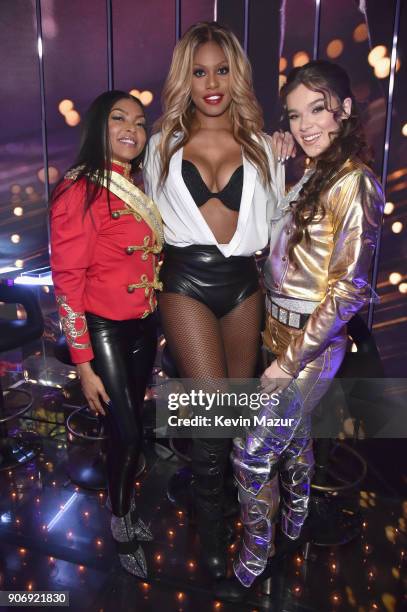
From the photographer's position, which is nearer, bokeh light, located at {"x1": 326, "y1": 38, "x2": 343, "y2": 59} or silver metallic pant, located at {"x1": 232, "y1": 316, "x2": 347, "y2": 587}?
silver metallic pant, located at {"x1": 232, "y1": 316, "x2": 347, "y2": 587}

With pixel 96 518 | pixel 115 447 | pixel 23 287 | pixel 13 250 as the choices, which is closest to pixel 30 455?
pixel 96 518

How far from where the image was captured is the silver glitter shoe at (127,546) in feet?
5.65

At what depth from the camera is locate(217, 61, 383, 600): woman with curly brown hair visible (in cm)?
132

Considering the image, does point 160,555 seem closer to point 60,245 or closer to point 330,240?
point 60,245

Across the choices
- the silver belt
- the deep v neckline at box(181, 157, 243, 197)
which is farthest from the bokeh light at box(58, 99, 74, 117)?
the silver belt

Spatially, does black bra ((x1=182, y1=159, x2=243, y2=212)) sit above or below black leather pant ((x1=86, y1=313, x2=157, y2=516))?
above

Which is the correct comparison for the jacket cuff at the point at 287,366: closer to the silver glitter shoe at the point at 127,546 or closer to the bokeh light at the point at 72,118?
the silver glitter shoe at the point at 127,546

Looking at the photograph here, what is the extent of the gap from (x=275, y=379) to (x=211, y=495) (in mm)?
528

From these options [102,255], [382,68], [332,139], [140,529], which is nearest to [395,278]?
[382,68]

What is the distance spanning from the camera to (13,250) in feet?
15.0

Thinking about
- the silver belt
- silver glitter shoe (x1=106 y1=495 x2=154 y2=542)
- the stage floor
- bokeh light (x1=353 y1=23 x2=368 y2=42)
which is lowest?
the stage floor

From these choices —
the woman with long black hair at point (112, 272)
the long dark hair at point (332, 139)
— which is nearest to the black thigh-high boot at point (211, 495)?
the woman with long black hair at point (112, 272)

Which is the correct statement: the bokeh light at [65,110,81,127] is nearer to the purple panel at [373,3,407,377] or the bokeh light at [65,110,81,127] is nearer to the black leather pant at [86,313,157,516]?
the purple panel at [373,3,407,377]

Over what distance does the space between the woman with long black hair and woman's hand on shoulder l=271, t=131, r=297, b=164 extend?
49 centimetres
